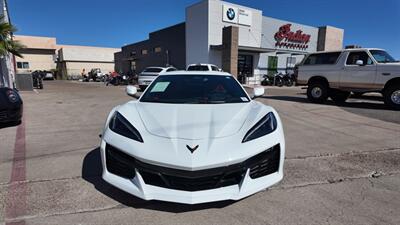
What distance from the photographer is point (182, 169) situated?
2240mm

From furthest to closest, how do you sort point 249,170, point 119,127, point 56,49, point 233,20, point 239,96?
point 56,49
point 233,20
point 239,96
point 119,127
point 249,170

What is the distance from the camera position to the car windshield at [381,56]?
922cm

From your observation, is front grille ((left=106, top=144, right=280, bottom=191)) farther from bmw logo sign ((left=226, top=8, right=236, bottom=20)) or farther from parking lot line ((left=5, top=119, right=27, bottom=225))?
bmw logo sign ((left=226, top=8, right=236, bottom=20))

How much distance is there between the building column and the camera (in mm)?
20837

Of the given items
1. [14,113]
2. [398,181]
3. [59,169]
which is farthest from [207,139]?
[14,113]

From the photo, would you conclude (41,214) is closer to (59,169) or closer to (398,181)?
(59,169)

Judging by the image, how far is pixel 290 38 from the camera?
1072 inches

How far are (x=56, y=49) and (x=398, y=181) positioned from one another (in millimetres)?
65775

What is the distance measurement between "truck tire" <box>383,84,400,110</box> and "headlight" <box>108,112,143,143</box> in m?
9.76

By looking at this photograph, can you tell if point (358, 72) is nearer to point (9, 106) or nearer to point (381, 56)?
point (381, 56)

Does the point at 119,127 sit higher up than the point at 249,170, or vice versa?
the point at 119,127

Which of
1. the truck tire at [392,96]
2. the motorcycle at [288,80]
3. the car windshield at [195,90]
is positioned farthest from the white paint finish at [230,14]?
the car windshield at [195,90]

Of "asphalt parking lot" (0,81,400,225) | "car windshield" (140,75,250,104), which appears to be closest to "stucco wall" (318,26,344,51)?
"asphalt parking lot" (0,81,400,225)

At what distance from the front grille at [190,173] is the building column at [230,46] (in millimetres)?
19337
